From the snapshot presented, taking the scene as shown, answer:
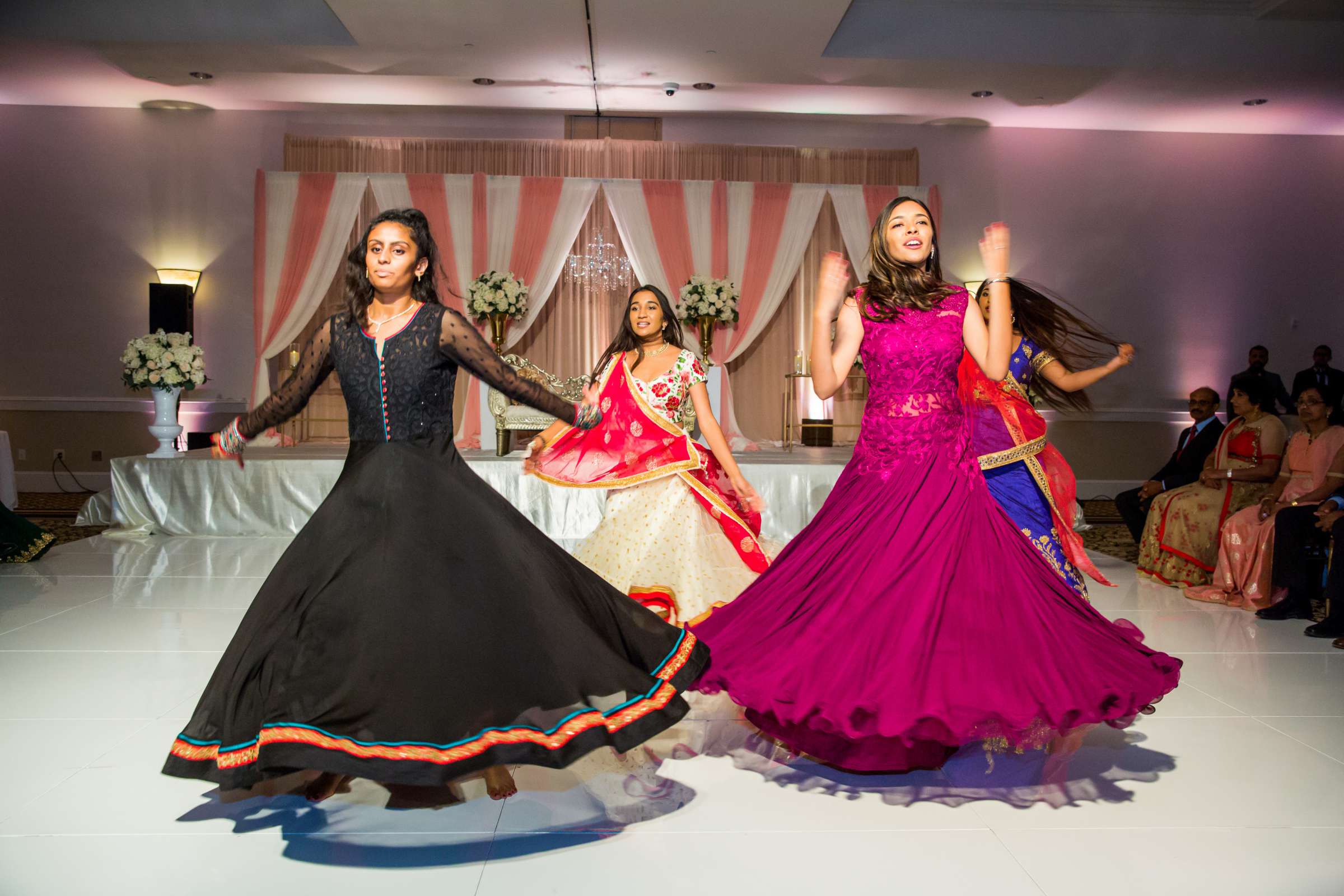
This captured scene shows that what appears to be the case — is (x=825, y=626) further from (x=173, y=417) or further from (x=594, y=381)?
(x=173, y=417)

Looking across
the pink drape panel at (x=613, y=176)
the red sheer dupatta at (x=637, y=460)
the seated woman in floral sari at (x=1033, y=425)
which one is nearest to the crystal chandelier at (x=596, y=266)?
the pink drape panel at (x=613, y=176)

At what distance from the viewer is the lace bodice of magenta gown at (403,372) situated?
248cm

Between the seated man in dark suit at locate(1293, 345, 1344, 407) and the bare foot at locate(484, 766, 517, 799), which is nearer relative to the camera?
the bare foot at locate(484, 766, 517, 799)

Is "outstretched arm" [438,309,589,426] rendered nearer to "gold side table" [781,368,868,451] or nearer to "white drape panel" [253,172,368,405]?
"gold side table" [781,368,868,451]

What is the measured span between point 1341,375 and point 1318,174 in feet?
9.27

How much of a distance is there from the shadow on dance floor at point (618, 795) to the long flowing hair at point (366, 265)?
4.04ft

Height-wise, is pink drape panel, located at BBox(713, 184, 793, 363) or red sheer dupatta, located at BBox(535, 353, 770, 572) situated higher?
pink drape panel, located at BBox(713, 184, 793, 363)

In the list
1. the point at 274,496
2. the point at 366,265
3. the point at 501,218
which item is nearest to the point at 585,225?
the point at 501,218

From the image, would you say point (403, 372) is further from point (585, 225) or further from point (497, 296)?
point (585, 225)

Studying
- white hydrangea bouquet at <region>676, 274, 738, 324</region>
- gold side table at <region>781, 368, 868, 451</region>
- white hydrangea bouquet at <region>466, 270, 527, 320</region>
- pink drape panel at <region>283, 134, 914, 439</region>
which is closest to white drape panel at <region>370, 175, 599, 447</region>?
pink drape panel at <region>283, 134, 914, 439</region>

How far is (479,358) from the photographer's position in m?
2.51

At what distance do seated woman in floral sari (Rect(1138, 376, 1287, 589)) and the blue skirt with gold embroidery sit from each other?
2.47 m

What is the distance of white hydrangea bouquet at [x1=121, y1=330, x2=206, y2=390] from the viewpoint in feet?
25.5

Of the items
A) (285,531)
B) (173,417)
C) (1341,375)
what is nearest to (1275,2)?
(1341,375)
